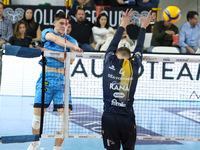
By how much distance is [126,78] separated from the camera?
5246 millimetres

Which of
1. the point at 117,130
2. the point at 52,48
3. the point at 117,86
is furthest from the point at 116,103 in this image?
the point at 52,48

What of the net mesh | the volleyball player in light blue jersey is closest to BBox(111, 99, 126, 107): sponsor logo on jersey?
the volleyball player in light blue jersey

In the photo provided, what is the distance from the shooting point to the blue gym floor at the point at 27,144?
7.60 m

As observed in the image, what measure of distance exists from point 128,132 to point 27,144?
315 cm

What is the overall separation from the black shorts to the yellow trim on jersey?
0.87 feet

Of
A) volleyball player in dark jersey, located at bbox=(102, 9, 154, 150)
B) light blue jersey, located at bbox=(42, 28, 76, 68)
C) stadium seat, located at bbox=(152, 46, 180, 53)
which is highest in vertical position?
stadium seat, located at bbox=(152, 46, 180, 53)

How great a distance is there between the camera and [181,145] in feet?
26.3

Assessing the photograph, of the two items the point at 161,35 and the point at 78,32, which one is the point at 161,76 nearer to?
the point at 161,35

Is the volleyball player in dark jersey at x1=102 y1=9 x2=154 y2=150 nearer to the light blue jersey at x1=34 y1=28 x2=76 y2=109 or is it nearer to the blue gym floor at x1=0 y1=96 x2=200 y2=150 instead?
the light blue jersey at x1=34 y1=28 x2=76 y2=109

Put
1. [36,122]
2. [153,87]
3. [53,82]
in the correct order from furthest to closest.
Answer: [153,87] → [53,82] → [36,122]

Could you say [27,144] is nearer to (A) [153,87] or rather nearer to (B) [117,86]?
(B) [117,86]

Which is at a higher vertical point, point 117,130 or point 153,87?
point 153,87

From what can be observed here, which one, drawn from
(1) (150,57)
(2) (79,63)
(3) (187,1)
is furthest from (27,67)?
(3) (187,1)

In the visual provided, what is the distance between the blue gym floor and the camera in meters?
7.60
